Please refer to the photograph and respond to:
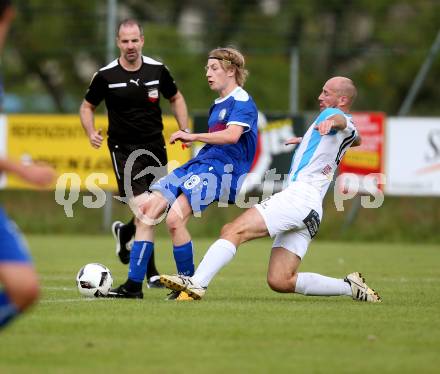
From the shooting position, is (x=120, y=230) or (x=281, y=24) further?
(x=281, y=24)

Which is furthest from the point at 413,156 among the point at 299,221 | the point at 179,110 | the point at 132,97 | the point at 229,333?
the point at 229,333

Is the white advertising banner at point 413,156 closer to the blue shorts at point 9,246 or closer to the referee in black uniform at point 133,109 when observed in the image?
the referee in black uniform at point 133,109

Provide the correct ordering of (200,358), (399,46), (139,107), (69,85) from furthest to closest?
(69,85), (399,46), (139,107), (200,358)

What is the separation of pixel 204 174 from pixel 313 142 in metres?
0.94

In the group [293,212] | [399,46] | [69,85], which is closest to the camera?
[293,212]

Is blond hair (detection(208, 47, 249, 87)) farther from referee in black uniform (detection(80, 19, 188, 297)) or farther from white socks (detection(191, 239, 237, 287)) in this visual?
white socks (detection(191, 239, 237, 287))

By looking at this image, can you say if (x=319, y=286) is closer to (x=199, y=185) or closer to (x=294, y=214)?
(x=294, y=214)

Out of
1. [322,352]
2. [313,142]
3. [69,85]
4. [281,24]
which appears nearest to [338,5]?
[281,24]

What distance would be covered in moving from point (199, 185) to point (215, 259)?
751mm

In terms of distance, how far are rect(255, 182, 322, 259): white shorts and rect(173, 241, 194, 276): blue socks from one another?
82cm

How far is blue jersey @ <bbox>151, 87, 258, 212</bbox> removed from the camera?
29.3 ft

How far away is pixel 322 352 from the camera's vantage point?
6176 millimetres

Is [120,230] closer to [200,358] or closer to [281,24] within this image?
[200,358]

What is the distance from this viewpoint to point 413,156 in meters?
18.5
